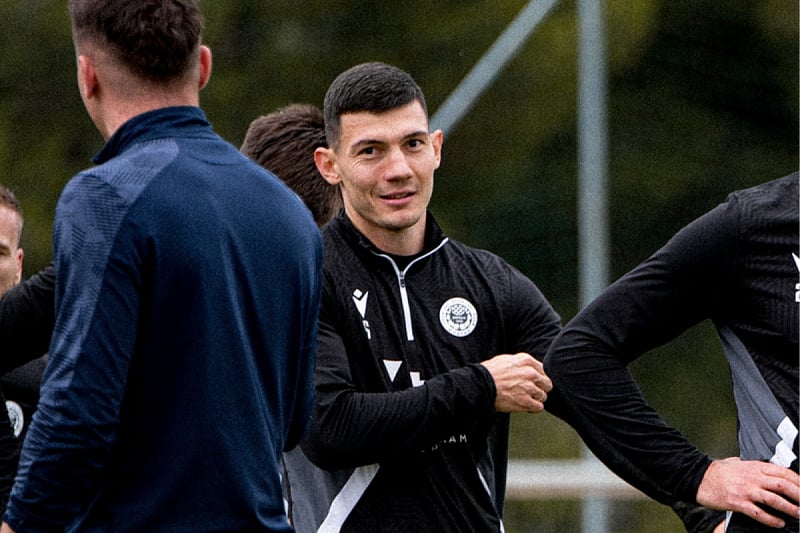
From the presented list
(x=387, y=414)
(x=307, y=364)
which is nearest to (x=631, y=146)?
(x=387, y=414)

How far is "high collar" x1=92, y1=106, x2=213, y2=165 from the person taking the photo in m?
2.94

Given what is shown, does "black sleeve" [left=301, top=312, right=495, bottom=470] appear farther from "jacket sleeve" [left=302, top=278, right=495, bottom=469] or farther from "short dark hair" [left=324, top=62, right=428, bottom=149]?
"short dark hair" [left=324, top=62, right=428, bottom=149]

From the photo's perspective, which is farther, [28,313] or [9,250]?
[9,250]

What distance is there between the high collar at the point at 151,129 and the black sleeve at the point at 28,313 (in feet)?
1.26

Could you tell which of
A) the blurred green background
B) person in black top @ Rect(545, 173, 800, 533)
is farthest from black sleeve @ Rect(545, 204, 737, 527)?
the blurred green background

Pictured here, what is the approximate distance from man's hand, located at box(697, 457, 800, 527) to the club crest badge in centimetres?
90

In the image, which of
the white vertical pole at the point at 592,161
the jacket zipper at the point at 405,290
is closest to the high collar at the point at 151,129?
the jacket zipper at the point at 405,290

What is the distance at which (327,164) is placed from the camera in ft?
14.1

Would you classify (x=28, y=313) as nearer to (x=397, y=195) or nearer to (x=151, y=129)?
(x=151, y=129)

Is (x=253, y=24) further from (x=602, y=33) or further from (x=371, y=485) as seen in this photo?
(x=371, y=485)

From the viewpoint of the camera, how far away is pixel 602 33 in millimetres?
7570

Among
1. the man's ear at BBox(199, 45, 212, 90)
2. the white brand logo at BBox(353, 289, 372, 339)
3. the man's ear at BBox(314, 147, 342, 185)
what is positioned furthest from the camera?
the man's ear at BBox(314, 147, 342, 185)

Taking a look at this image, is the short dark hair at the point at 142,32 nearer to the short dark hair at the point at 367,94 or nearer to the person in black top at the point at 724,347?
the person in black top at the point at 724,347

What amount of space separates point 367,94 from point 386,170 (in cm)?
22
